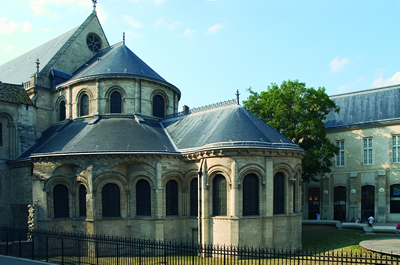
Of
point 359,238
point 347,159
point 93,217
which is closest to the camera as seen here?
point 93,217

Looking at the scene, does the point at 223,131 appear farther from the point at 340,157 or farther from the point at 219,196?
the point at 340,157

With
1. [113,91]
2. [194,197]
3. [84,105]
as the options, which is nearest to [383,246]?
[194,197]

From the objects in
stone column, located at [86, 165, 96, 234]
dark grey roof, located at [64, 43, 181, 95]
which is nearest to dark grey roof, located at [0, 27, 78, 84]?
dark grey roof, located at [64, 43, 181, 95]

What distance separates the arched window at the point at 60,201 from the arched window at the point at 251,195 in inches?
464

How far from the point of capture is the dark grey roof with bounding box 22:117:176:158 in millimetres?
24281

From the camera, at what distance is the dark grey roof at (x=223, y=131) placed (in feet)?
73.4

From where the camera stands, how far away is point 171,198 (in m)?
24.7

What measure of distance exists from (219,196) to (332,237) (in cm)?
988

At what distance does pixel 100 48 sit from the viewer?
1460 inches

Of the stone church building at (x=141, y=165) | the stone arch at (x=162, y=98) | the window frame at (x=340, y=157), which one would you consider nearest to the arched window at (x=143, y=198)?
the stone church building at (x=141, y=165)

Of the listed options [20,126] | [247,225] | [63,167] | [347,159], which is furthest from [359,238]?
[20,126]

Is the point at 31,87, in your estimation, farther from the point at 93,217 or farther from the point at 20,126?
the point at 93,217

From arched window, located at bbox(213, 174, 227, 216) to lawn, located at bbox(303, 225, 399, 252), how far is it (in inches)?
244

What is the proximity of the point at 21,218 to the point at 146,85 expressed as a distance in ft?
44.4
